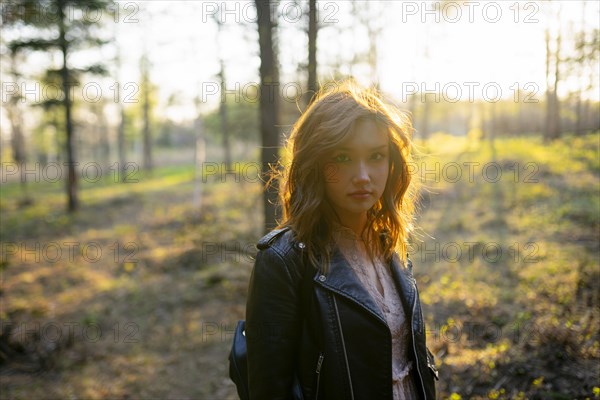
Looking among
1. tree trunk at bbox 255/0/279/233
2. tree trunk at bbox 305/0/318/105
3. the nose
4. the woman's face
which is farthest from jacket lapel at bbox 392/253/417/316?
tree trunk at bbox 305/0/318/105

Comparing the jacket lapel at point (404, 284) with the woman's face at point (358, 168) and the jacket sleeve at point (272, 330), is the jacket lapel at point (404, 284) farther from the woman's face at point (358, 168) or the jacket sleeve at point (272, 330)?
the jacket sleeve at point (272, 330)

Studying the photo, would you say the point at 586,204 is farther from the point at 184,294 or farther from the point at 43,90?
the point at 43,90

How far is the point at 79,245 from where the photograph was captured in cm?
1391

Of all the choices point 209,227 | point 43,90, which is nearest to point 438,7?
point 209,227

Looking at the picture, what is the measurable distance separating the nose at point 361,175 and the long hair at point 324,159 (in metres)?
0.16

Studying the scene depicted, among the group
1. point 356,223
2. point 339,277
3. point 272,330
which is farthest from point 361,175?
point 272,330

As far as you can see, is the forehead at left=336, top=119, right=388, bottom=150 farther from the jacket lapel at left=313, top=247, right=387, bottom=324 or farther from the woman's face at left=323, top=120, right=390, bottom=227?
the jacket lapel at left=313, top=247, right=387, bottom=324

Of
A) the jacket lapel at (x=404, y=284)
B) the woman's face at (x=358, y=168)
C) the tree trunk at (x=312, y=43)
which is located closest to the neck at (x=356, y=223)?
the woman's face at (x=358, y=168)

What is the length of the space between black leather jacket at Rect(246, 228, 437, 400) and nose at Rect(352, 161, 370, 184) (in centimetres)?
39

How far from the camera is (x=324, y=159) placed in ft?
6.16

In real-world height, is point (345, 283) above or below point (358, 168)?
below

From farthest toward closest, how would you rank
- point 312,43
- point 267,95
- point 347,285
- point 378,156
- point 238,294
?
point 238,294
point 312,43
point 267,95
point 378,156
point 347,285

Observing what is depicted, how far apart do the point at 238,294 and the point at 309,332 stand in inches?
271

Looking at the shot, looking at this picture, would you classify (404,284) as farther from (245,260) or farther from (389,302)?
(245,260)
